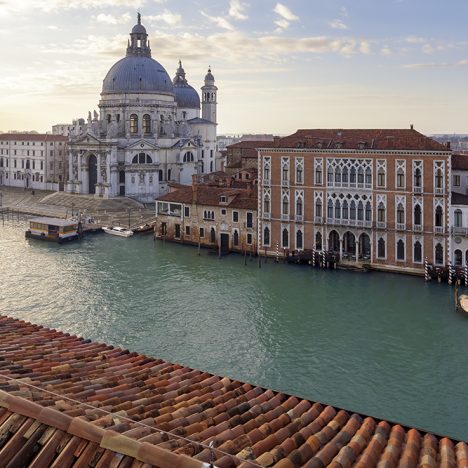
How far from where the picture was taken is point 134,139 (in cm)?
5931

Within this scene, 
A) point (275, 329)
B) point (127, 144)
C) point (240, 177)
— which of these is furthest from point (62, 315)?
point (127, 144)

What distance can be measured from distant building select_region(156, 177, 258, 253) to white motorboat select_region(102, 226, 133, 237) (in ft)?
9.80

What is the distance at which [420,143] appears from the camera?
2895 centimetres

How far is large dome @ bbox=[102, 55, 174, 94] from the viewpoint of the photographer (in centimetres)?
6172

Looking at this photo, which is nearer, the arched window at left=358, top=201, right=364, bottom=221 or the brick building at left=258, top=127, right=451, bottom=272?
the brick building at left=258, top=127, right=451, bottom=272

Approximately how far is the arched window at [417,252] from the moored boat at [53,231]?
23898mm

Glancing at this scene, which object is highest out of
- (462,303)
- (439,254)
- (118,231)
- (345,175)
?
(345,175)

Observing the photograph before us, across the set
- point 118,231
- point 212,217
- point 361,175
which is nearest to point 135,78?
point 118,231

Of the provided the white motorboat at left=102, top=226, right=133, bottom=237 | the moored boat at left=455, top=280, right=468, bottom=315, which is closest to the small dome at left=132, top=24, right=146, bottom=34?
the white motorboat at left=102, top=226, right=133, bottom=237

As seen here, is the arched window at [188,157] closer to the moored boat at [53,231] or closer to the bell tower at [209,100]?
the bell tower at [209,100]

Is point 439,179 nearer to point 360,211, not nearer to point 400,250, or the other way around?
point 400,250

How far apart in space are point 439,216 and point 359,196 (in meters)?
4.37

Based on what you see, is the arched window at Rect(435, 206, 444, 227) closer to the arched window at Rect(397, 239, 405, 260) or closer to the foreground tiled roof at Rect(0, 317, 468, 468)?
the arched window at Rect(397, 239, 405, 260)

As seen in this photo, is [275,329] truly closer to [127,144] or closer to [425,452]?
[425,452]
